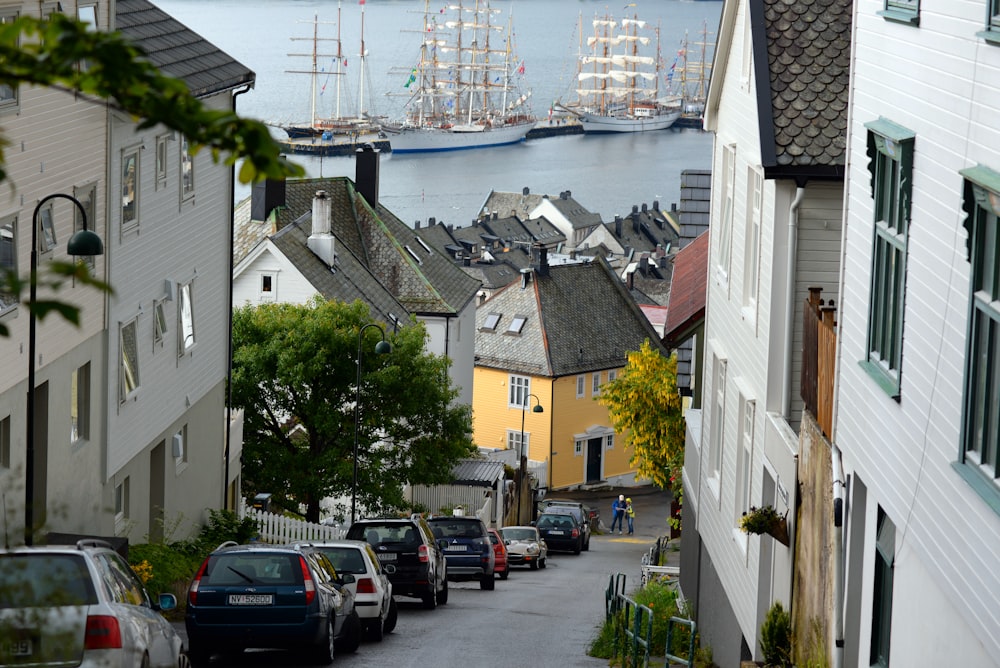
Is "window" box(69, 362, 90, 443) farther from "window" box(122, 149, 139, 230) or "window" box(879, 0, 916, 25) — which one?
"window" box(879, 0, 916, 25)

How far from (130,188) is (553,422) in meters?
53.9

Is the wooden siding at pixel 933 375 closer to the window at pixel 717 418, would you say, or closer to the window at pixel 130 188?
the window at pixel 717 418

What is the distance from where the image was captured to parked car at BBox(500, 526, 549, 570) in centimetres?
4094

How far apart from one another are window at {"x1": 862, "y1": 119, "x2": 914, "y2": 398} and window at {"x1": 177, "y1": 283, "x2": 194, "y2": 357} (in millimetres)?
17893

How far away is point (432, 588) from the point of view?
80.2 feet

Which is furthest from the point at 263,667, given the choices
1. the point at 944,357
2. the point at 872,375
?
the point at 944,357

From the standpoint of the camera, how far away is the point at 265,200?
53.5m

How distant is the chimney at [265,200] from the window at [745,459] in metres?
36.6

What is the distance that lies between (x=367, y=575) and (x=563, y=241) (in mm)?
136612

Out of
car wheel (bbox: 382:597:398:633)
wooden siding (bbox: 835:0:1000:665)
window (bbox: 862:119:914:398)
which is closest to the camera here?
wooden siding (bbox: 835:0:1000:665)

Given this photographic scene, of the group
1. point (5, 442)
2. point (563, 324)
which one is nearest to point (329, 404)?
point (5, 442)

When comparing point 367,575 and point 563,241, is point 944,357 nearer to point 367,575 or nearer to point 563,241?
point 367,575

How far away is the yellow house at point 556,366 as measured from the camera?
76750mm

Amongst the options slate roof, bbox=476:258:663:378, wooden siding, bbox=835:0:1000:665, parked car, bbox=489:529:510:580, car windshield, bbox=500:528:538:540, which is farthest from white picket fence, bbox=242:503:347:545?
slate roof, bbox=476:258:663:378
